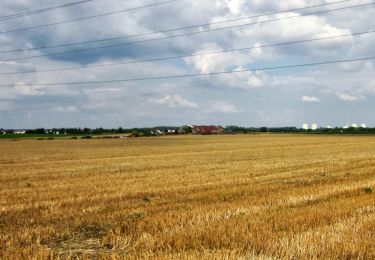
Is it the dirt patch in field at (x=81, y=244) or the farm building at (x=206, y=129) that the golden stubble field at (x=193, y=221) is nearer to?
the dirt patch in field at (x=81, y=244)

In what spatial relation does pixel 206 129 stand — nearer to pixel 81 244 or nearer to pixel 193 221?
pixel 193 221

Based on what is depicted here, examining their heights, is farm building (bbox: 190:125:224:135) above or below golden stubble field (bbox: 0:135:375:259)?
above

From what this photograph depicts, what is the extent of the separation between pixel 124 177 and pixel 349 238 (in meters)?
14.5

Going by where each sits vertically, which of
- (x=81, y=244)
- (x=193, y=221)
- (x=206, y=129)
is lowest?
(x=81, y=244)

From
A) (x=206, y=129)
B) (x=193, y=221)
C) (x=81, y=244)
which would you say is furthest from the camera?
(x=206, y=129)

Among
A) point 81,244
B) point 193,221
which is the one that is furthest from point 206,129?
point 81,244

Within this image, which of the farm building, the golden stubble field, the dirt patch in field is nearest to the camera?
the golden stubble field

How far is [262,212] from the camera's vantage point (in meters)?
10.5

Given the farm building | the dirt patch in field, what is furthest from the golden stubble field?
the farm building

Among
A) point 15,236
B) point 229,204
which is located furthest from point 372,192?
point 15,236

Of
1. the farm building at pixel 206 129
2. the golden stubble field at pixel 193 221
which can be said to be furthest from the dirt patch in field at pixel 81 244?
the farm building at pixel 206 129

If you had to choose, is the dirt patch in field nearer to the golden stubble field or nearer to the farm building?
the golden stubble field

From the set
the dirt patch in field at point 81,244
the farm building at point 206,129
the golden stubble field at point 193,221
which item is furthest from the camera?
the farm building at point 206,129

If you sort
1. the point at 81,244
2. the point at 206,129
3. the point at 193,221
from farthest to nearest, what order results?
the point at 206,129 < the point at 193,221 < the point at 81,244
